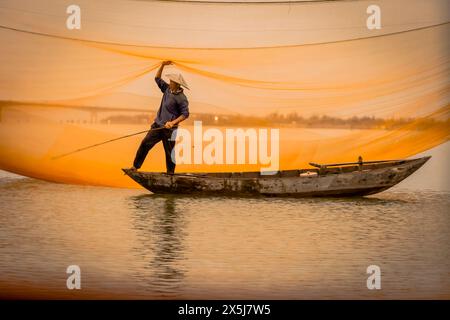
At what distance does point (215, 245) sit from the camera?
15.6 ft

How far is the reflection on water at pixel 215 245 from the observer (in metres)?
4.54

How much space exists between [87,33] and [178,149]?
94 centimetres

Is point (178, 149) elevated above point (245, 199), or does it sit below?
above

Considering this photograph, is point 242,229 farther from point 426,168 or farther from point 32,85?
point 32,85

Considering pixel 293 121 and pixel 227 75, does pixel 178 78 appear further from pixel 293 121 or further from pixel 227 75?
pixel 293 121

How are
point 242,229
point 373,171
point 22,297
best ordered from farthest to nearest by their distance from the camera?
point 373,171, point 242,229, point 22,297

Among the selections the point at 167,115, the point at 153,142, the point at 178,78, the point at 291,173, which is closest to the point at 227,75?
the point at 178,78

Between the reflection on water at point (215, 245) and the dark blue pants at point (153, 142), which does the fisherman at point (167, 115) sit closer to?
the dark blue pants at point (153, 142)

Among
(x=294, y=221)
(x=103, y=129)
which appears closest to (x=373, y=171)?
(x=294, y=221)

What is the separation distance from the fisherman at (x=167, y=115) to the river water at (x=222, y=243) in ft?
1.08

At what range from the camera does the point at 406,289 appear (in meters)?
4.55

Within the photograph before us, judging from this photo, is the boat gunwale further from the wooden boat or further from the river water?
the river water

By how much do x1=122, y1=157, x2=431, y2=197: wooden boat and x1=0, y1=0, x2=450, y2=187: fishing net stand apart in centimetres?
12

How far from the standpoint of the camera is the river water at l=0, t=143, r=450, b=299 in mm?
4539
